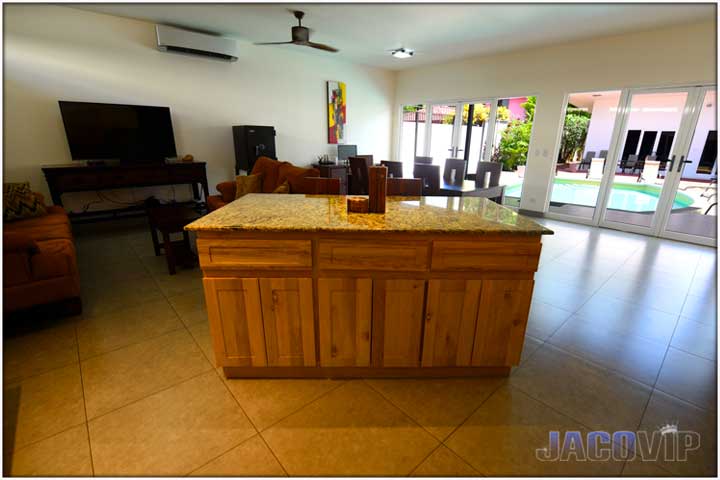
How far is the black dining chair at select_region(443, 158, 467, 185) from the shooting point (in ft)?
15.1

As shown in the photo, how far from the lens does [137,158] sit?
434 cm

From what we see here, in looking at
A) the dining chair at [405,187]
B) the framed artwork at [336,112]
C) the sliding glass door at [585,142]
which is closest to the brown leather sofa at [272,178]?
the dining chair at [405,187]

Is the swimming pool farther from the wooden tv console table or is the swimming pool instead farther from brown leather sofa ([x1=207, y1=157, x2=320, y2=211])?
the wooden tv console table

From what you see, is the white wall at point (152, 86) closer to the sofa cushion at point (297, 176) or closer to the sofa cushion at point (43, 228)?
the sofa cushion at point (43, 228)

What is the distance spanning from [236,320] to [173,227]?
6.28 feet

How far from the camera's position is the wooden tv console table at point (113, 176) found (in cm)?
373

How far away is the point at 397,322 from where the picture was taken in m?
1.66

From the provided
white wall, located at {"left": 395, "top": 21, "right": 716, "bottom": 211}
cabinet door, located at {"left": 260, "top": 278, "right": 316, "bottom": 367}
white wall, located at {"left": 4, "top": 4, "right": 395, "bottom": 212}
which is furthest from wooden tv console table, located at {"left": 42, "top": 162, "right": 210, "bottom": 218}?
white wall, located at {"left": 395, "top": 21, "right": 716, "bottom": 211}

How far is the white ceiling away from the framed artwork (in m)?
1.24

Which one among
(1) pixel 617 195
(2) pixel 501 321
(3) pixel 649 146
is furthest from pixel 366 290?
(1) pixel 617 195

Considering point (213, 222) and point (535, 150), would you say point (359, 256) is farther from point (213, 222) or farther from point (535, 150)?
point (535, 150)

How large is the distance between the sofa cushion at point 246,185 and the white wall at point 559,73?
4490 mm

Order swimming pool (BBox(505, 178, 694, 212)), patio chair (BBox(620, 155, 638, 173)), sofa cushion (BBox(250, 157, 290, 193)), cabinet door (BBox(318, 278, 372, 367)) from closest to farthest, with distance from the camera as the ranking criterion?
cabinet door (BBox(318, 278, 372, 367)), sofa cushion (BBox(250, 157, 290, 193)), patio chair (BBox(620, 155, 638, 173)), swimming pool (BBox(505, 178, 694, 212))

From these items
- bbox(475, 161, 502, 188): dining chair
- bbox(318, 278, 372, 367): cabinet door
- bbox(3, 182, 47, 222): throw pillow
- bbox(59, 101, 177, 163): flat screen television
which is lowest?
bbox(318, 278, 372, 367): cabinet door
